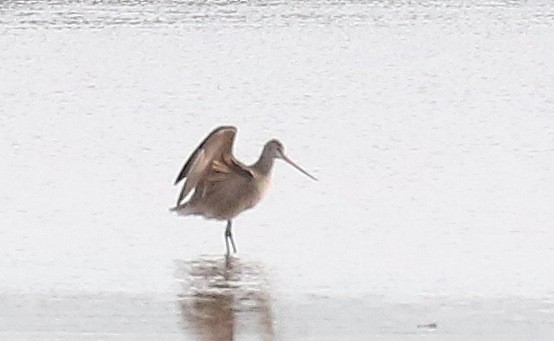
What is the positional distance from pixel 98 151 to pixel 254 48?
293 inches

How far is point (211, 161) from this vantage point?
10711mm

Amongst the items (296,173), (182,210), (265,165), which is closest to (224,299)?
(182,210)

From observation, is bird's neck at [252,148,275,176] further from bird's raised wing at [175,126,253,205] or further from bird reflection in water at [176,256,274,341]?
Result: bird reflection in water at [176,256,274,341]

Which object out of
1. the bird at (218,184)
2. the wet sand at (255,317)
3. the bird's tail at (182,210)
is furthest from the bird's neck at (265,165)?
the wet sand at (255,317)

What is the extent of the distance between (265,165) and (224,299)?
223cm

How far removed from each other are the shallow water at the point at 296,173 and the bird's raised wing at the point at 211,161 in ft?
1.13

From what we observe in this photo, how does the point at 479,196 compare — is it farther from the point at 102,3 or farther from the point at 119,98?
the point at 102,3

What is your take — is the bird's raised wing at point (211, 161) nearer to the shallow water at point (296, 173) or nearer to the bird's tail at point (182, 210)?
the bird's tail at point (182, 210)

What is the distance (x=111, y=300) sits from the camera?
8750 millimetres

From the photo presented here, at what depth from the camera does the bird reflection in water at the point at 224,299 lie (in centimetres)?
802

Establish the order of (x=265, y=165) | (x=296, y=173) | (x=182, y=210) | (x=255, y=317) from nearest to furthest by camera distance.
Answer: (x=255, y=317), (x=182, y=210), (x=265, y=165), (x=296, y=173)

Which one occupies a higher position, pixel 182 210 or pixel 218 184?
pixel 218 184

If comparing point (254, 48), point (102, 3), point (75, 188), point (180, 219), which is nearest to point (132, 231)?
point (180, 219)

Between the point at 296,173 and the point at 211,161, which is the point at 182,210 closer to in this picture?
the point at 211,161
